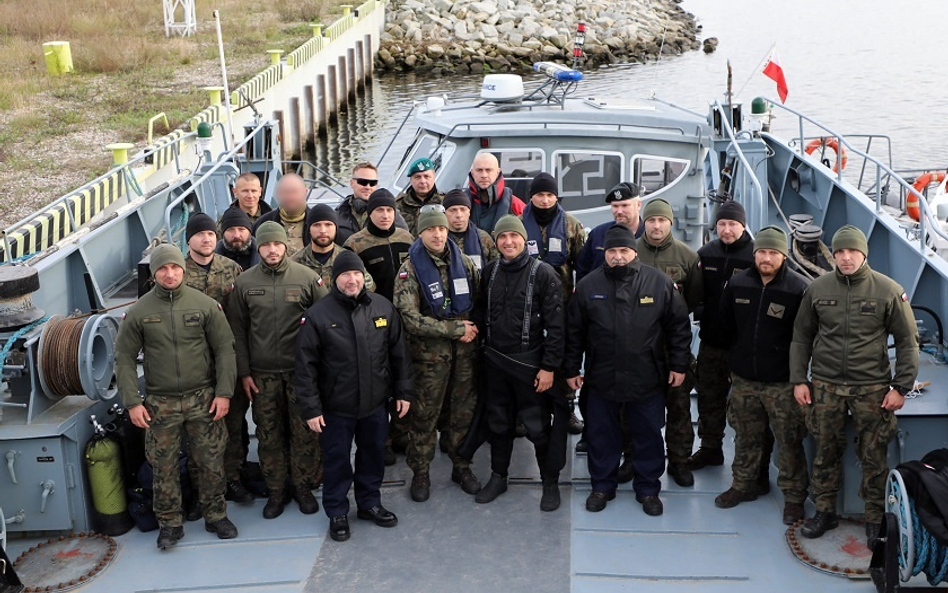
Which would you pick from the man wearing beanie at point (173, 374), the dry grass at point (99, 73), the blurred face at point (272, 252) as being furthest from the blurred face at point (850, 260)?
the dry grass at point (99, 73)

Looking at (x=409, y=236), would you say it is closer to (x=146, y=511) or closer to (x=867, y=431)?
(x=146, y=511)

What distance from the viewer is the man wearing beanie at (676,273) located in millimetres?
6316

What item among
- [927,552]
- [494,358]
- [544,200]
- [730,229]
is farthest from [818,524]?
[544,200]

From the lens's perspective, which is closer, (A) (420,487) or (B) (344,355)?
(B) (344,355)

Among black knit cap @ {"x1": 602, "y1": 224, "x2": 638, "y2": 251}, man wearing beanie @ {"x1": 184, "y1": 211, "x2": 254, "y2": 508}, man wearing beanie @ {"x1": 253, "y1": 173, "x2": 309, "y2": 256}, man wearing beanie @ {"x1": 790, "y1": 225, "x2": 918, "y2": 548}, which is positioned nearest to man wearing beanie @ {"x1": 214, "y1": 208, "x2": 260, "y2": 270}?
man wearing beanie @ {"x1": 184, "y1": 211, "x2": 254, "y2": 508}

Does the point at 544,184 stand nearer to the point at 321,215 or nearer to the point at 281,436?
the point at 321,215

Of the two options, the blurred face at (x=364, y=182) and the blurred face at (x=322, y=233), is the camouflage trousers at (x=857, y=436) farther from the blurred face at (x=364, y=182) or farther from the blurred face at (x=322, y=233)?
the blurred face at (x=364, y=182)

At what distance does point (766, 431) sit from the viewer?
20.1 ft

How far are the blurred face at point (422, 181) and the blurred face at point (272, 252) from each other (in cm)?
141

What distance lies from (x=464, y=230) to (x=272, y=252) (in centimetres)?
124

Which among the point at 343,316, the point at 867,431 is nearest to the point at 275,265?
the point at 343,316

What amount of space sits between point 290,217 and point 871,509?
13.6 feet

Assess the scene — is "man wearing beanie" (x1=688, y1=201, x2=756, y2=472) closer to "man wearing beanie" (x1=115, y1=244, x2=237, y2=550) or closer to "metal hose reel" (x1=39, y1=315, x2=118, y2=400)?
"man wearing beanie" (x1=115, y1=244, x2=237, y2=550)

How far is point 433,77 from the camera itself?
38.5 m
